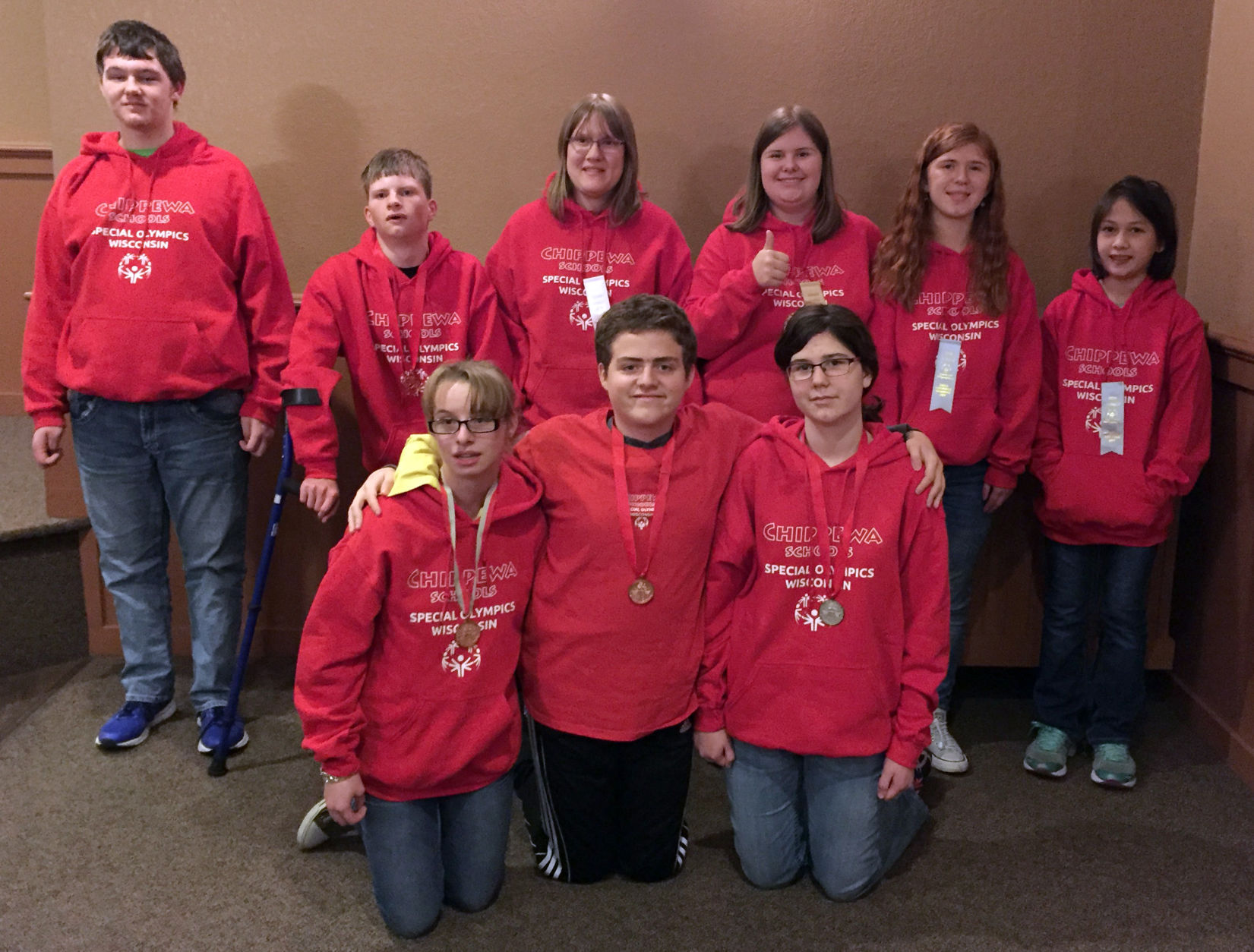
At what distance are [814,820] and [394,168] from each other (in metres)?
1.86

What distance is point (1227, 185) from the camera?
9.84ft

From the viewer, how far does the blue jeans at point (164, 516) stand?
9.23 feet

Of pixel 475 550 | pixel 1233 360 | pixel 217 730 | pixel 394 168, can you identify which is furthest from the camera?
pixel 1233 360

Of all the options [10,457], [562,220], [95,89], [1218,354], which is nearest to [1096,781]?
[1218,354]

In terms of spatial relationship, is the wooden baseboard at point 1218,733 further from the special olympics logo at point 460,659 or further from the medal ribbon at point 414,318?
the medal ribbon at point 414,318

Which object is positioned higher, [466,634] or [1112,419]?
[1112,419]

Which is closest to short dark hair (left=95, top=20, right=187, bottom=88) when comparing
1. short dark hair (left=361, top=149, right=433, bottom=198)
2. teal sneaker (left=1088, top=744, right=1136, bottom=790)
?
short dark hair (left=361, top=149, right=433, bottom=198)

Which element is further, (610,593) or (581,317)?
(581,317)

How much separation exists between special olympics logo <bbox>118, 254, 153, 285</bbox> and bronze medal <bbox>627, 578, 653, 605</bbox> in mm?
1568

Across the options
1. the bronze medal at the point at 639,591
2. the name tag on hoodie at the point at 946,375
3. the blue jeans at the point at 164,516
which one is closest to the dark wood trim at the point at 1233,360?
the name tag on hoodie at the point at 946,375

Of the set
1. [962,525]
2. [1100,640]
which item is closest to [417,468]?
[962,525]

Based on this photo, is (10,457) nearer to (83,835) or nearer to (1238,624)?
(83,835)

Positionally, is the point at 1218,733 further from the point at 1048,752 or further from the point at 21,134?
the point at 21,134

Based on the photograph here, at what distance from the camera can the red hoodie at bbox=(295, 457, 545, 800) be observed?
2029mm
